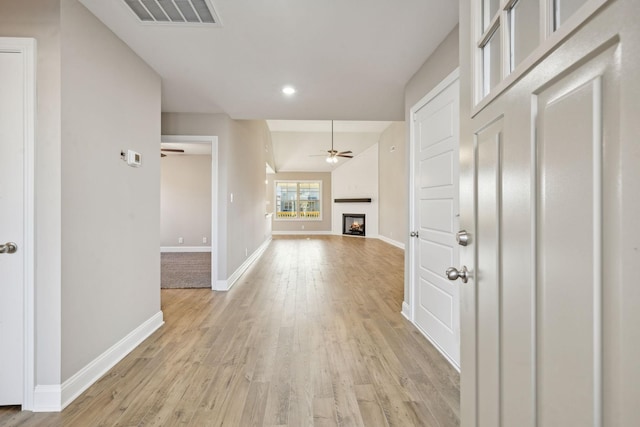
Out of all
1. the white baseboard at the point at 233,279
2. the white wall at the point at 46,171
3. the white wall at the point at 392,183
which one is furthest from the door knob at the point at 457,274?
the white wall at the point at 392,183

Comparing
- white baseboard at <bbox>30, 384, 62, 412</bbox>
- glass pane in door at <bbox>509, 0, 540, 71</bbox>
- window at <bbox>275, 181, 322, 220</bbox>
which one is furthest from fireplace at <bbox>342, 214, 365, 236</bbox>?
glass pane in door at <bbox>509, 0, 540, 71</bbox>

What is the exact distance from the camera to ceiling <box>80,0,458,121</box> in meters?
1.92

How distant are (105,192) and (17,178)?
18.8 inches

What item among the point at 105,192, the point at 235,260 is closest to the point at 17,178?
the point at 105,192

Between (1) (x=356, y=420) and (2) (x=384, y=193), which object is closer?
(1) (x=356, y=420)

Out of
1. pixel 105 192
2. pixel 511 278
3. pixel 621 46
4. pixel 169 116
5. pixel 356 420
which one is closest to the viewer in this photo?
pixel 621 46

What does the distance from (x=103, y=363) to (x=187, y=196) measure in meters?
5.94

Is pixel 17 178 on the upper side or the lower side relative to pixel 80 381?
upper

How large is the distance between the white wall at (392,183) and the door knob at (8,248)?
281 inches

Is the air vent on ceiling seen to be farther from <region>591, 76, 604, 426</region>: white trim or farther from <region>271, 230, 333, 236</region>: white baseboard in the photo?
<region>271, 230, 333, 236</region>: white baseboard

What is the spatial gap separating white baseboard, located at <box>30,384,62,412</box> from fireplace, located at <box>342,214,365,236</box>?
949 cm

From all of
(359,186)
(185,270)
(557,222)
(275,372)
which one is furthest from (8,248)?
(359,186)

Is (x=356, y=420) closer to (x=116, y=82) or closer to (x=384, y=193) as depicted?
(x=116, y=82)

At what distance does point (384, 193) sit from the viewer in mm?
9570
